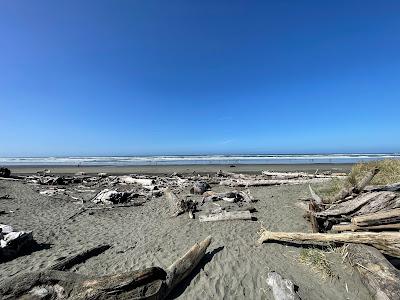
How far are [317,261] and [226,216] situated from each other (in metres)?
3.61

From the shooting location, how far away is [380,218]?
5.68m

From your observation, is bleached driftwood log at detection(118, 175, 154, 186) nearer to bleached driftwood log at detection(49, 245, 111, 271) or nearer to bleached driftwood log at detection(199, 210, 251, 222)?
bleached driftwood log at detection(199, 210, 251, 222)

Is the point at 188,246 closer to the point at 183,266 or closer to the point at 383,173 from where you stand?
the point at 183,266

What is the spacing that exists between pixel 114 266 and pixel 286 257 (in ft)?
12.1

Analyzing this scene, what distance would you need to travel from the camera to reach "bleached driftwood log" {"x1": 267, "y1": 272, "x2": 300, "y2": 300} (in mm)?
4661

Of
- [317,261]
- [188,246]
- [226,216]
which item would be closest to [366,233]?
[317,261]

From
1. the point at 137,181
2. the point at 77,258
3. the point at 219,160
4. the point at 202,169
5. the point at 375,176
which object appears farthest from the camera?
the point at 219,160

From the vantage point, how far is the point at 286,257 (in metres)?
6.20

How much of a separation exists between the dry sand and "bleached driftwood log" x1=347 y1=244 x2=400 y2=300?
248 millimetres

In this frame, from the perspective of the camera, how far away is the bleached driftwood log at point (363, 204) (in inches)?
243

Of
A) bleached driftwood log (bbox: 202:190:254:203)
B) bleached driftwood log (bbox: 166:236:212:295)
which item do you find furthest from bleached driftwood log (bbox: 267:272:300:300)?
bleached driftwood log (bbox: 202:190:254:203)

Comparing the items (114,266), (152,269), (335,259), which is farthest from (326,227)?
(114,266)

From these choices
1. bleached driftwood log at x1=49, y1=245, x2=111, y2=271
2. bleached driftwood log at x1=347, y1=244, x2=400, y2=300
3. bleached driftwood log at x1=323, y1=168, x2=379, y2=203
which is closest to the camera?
bleached driftwood log at x1=347, y1=244, x2=400, y2=300

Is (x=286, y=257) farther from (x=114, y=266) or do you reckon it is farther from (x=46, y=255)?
(x=46, y=255)
